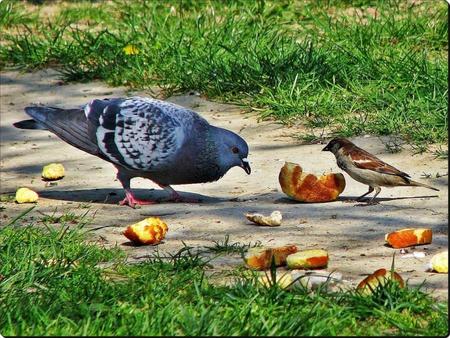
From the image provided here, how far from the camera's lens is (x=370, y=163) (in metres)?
7.32

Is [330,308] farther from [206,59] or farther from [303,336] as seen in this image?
[206,59]

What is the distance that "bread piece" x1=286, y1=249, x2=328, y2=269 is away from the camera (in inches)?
215

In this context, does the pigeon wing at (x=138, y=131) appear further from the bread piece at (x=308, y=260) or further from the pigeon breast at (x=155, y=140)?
the bread piece at (x=308, y=260)

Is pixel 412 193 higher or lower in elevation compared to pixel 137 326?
lower

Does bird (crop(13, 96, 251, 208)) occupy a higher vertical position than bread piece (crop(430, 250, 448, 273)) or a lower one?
lower

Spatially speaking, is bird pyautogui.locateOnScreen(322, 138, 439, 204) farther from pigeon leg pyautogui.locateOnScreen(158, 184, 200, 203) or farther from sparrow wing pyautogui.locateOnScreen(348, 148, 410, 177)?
pigeon leg pyautogui.locateOnScreen(158, 184, 200, 203)

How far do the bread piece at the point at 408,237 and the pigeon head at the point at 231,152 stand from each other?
184 cm

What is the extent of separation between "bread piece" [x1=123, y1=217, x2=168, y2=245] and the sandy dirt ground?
0.18ft

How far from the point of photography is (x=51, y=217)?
6.98 m

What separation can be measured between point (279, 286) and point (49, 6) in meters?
8.52

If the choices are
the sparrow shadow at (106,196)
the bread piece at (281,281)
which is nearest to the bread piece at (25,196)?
the sparrow shadow at (106,196)

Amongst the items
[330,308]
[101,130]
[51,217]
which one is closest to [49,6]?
[101,130]

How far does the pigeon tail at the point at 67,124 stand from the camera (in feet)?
26.3

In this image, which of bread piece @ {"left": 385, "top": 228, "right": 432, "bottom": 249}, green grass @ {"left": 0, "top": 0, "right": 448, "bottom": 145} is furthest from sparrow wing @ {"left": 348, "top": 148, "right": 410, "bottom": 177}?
bread piece @ {"left": 385, "top": 228, "right": 432, "bottom": 249}
